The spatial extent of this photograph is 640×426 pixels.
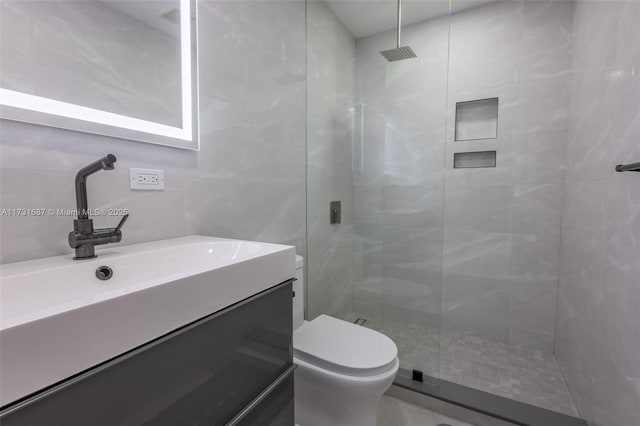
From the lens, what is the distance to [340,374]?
45.6 inches

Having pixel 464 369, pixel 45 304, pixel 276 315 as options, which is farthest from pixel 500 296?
pixel 45 304

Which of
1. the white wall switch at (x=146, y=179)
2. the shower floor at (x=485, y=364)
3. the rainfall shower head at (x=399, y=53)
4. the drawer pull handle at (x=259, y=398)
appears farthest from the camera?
the rainfall shower head at (x=399, y=53)

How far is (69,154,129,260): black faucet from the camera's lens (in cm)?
81

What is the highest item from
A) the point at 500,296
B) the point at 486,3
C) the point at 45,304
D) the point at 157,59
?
the point at 486,3

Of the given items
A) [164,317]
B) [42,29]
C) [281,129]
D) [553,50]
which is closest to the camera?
[164,317]

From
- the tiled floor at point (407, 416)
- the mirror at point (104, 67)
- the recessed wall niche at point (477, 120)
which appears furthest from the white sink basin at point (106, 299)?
the recessed wall niche at point (477, 120)

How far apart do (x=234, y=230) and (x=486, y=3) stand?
234 centimetres

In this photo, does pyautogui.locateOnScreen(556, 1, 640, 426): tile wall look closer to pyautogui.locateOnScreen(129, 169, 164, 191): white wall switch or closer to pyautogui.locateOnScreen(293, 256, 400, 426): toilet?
pyautogui.locateOnScreen(293, 256, 400, 426): toilet

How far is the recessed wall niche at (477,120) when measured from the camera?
6.98ft

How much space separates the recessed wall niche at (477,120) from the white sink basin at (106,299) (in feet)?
6.25

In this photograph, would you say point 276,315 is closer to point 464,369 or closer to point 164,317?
point 164,317

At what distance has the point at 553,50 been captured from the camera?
1932mm

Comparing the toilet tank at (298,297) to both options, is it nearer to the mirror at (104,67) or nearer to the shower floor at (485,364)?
the mirror at (104,67)

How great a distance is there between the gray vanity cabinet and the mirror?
0.72 metres
